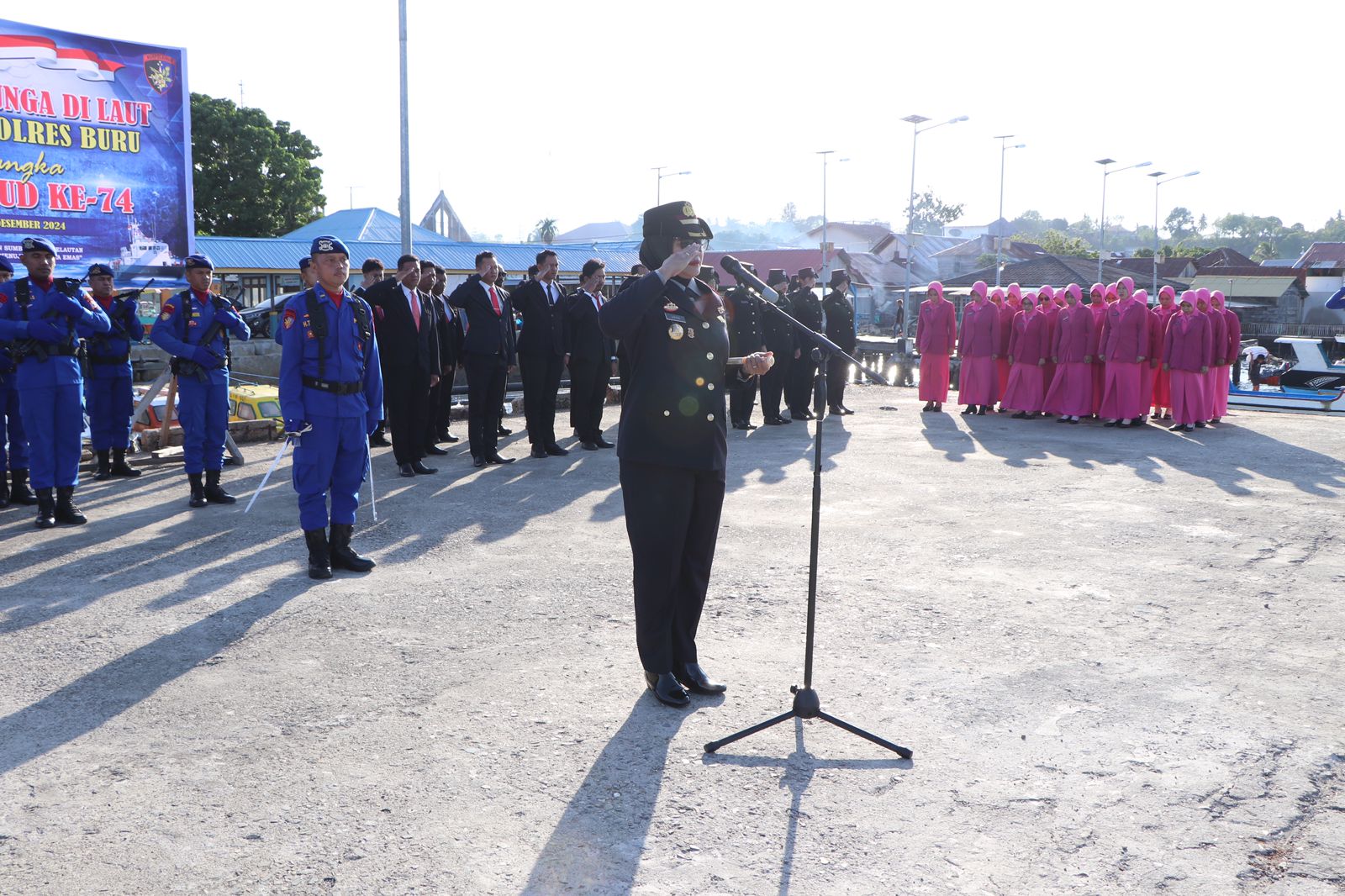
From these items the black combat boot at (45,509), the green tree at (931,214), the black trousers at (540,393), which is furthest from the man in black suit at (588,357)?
the green tree at (931,214)

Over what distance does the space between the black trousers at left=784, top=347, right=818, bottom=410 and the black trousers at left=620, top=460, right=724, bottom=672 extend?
10.4 meters

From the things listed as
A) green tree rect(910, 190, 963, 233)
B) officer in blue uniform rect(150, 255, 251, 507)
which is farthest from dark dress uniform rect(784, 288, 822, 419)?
green tree rect(910, 190, 963, 233)

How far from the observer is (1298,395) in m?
17.4

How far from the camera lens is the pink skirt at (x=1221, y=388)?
579 inches

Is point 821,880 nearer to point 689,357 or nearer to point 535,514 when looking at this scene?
point 689,357

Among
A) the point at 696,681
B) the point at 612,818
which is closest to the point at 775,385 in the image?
the point at 696,681

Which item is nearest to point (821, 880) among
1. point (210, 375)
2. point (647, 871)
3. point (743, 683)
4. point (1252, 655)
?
point (647, 871)

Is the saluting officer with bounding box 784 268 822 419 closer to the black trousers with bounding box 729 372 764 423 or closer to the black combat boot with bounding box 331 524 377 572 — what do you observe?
the black trousers with bounding box 729 372 764 423

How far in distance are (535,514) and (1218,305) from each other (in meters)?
10.7

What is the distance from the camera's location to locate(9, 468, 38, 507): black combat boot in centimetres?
879

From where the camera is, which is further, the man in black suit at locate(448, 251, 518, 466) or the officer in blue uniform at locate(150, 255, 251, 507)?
the man in black suit at locate(448, 251, 518, 466)

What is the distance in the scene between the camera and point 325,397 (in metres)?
6.32

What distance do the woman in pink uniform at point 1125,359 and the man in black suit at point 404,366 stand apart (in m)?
9.11

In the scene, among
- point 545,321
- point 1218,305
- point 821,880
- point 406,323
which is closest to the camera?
point 821,880
